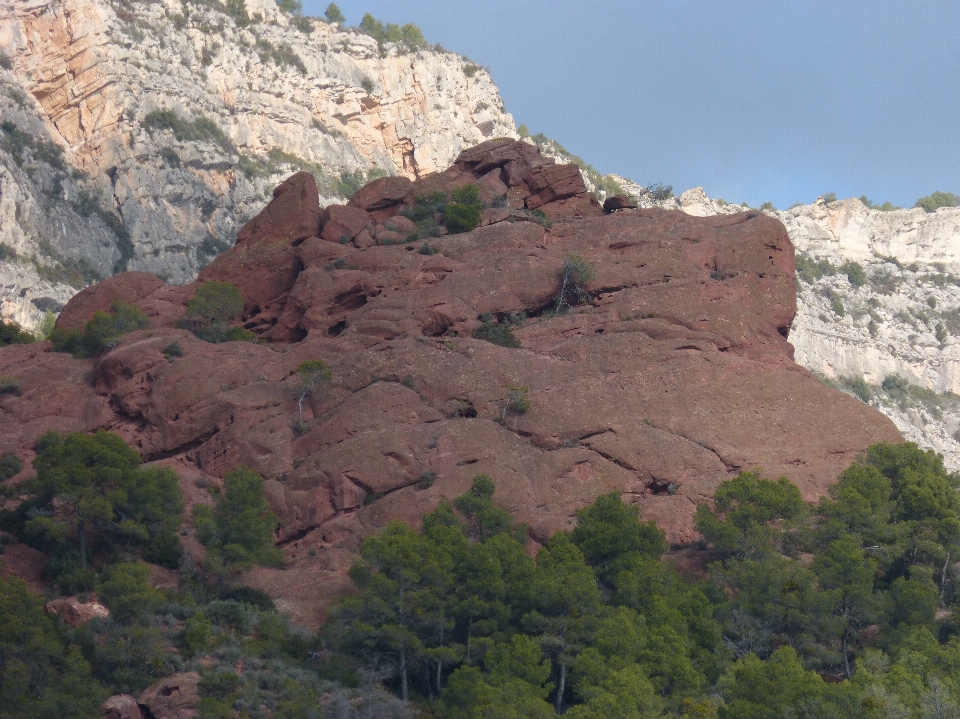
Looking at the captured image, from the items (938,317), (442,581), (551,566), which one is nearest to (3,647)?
(442,581)

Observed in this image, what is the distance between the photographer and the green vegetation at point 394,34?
137500 mm

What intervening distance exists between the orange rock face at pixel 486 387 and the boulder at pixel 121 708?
707 cm

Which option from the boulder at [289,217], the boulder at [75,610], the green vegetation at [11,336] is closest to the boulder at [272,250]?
the boulder at [289,217]

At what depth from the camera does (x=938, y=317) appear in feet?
421

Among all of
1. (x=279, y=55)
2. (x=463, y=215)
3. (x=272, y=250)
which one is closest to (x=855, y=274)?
(x=279, y=55)

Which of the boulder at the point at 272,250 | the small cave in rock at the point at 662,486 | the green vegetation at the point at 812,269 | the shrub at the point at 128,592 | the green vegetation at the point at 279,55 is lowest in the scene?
the shrub at the point at 128,592

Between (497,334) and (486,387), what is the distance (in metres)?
3.93

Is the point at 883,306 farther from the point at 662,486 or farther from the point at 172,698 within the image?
the point at 172,698

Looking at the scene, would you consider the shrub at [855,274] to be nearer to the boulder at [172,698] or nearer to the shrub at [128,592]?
the shrub at [128,592]

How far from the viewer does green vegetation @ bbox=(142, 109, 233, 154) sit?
355ft

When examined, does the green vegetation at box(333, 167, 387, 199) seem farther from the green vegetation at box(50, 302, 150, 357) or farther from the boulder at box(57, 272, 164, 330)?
the green vegetation at box(50, 302, 150, 357)

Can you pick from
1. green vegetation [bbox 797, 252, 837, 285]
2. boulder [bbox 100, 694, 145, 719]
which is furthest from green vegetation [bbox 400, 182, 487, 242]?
green vegetation [bbox 797, 252, 837, 285]

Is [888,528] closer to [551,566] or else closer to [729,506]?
[729,506]

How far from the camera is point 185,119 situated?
4365 inches
